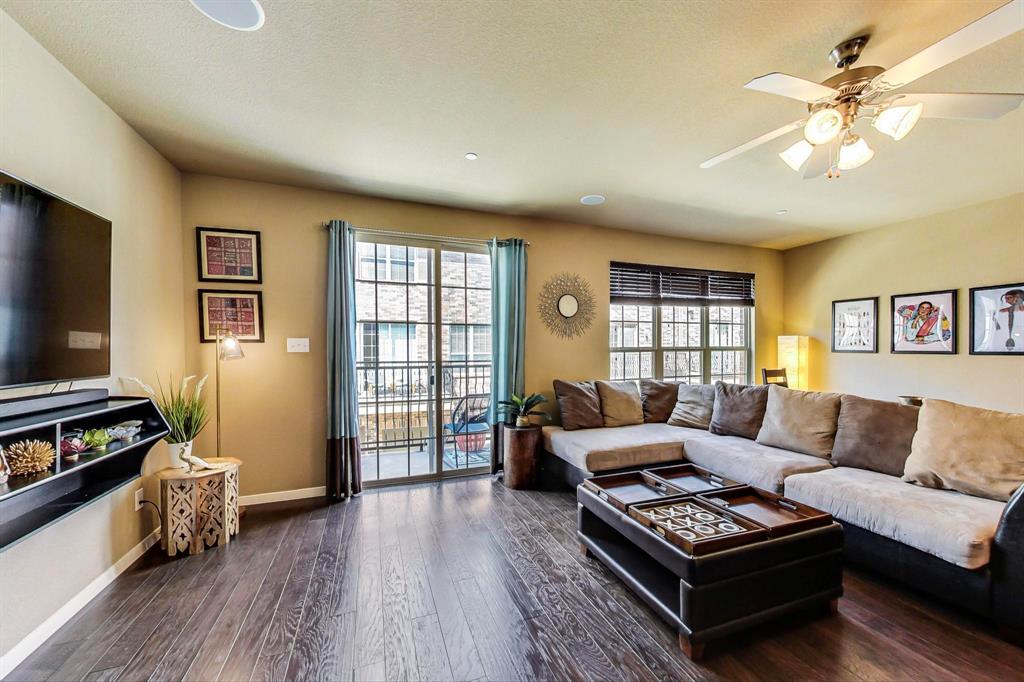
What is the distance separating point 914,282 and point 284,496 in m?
6.76

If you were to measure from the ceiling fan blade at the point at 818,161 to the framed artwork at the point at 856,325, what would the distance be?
3.54 m

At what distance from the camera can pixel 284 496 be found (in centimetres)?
346

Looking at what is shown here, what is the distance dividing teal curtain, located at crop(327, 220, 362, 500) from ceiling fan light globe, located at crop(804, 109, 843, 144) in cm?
331

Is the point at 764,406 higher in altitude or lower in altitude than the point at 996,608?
higher

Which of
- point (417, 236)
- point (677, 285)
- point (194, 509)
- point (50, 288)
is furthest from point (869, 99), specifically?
point (194, 509)

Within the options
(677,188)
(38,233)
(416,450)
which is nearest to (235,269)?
(38,233)

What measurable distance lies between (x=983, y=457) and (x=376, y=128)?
4.07 metres

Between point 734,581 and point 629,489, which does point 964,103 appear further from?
point 629,489

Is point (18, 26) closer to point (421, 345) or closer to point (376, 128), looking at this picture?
point (376, 128)

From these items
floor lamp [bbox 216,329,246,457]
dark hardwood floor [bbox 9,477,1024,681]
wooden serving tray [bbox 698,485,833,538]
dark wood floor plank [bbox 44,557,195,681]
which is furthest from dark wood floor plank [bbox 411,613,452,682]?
floor lamp [bbox 216,329,246,457]

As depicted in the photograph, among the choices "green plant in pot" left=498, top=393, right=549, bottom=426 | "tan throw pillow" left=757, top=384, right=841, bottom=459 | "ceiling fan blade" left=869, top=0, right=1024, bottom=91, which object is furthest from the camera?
"green plant in pot" left=498, top=393, right=549, bottom=426

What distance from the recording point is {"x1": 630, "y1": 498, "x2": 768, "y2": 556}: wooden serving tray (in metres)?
1.76

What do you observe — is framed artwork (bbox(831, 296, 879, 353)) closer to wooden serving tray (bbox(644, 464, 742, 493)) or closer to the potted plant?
wooden serving tray (bbox(644, 464, 742, 493))

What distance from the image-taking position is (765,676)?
161 cm
